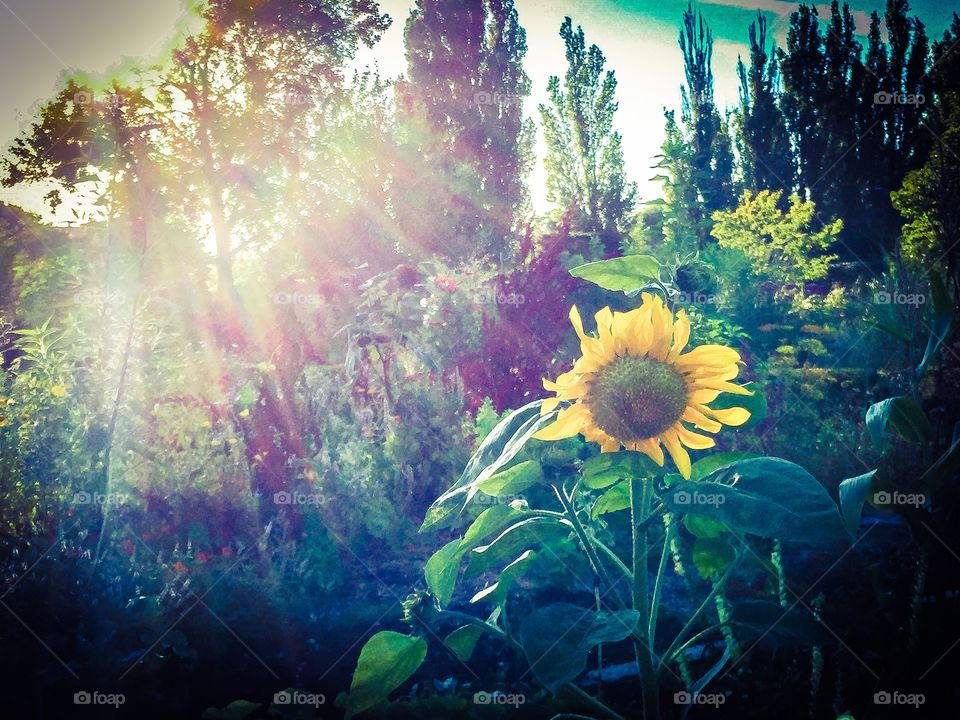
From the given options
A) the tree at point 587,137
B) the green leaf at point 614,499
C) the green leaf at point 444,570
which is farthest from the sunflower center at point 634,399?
the tree at point 587,137

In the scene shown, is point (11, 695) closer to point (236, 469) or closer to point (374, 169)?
point (236, 469)

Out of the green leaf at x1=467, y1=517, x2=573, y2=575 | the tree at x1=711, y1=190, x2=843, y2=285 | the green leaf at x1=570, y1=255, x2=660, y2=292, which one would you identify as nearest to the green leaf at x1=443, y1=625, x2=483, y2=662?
the green leaf at x1=467, y1=517, x2=573, y2=575

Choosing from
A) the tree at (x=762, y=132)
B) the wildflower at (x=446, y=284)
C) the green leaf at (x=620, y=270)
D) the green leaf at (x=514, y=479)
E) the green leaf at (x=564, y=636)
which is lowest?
the green leaf at (x=564, y=636)

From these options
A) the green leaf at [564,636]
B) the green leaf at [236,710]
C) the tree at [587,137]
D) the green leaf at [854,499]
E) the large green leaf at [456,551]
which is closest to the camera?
the green leaf at [564,636]

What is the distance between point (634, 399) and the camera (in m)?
1.07

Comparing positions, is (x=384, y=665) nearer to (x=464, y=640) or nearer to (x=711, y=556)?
Result: (x=464, y=640)

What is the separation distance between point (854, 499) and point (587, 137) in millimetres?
16197

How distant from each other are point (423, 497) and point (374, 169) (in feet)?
45.0

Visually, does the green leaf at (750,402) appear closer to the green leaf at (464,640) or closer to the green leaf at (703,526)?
the green leaf at (703,526)

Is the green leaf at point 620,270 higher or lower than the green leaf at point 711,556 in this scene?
higher

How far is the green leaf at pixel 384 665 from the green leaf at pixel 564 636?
0.32 meters

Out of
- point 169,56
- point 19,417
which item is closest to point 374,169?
point 169,56

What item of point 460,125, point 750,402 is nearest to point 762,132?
point 460,125

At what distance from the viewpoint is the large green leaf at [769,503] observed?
0.93m
